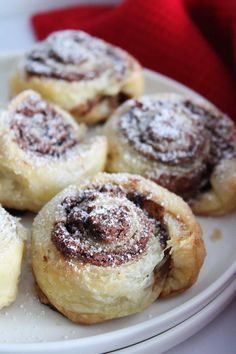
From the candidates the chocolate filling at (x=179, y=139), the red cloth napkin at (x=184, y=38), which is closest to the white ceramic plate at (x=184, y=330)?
the chocolate filling at (x=179, y=139)

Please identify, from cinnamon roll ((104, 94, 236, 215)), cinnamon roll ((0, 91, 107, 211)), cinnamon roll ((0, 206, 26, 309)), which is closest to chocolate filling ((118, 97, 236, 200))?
cinnamon roll ((104, 94, 236, 215))

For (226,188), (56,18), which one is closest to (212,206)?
(226,188)

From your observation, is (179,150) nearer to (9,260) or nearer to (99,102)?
(99,102)

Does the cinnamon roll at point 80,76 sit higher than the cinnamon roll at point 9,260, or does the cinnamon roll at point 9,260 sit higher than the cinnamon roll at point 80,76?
the cinnamon roll at point 80,76

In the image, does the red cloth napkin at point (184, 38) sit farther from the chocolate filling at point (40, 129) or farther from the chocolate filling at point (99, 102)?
the chocolate filling at point (40, 129)

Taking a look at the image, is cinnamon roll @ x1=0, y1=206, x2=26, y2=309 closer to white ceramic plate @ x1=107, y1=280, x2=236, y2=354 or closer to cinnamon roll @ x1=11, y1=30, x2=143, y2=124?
white ceramic plate @ x1=107, y1=280, x2=236, y2=354

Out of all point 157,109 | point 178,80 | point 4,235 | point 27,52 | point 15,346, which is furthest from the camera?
point 178,80

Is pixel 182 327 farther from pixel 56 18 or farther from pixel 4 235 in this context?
pixel 56 18
